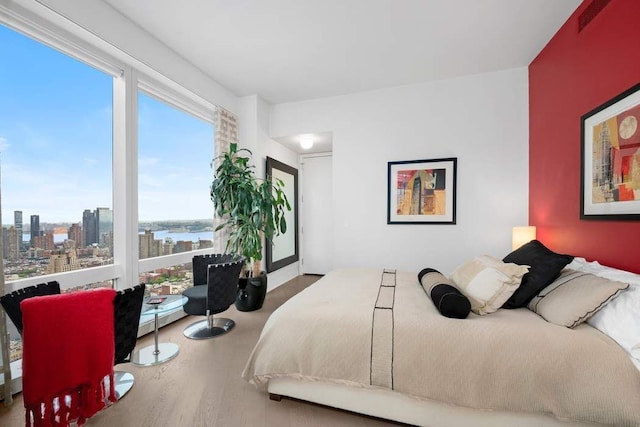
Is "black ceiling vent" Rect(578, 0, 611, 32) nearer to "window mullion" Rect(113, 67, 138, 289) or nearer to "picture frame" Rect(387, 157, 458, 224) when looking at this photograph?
"picture frame" Rect(387, 157, 458, 224)

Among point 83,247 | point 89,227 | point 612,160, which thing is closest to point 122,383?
point 83,247

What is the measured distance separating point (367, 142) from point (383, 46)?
1273 mm

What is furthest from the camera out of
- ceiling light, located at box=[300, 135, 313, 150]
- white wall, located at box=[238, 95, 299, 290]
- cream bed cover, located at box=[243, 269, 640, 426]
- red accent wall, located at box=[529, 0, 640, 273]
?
ceiling light, located at box=[300, 135, 313, 150]

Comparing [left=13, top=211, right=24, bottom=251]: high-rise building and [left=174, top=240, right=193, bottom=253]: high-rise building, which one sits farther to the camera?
[left=174, top=240, right=193, bottom=253]: high-rise building

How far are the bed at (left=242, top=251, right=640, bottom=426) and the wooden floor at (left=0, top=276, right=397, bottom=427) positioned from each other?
10 centimetres

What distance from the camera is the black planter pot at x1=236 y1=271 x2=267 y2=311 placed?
3.43m

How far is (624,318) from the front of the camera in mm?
1355

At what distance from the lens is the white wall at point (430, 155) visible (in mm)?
3299

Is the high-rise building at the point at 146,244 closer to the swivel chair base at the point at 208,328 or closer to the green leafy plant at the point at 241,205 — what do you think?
the green leafy plant at the point at 241,205

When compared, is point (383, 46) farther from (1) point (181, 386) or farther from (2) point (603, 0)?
(1) point (181, 386)

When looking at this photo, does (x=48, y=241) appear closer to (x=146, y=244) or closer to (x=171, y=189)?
(x=146, y=244)

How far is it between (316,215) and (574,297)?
417cm

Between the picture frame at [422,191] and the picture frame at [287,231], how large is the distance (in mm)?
1860

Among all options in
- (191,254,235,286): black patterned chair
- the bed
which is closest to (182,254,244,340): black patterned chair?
(191,254,235,286): black patterned chair
